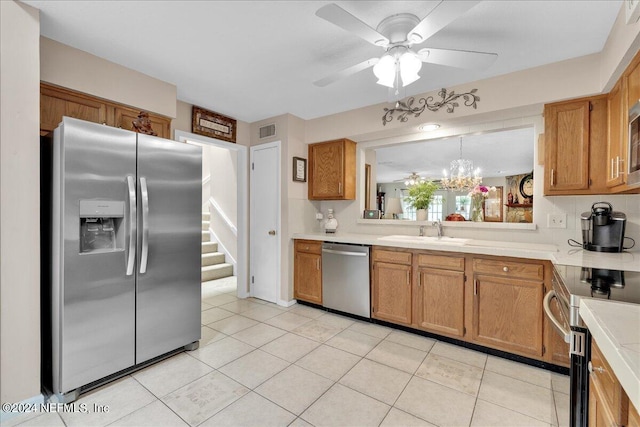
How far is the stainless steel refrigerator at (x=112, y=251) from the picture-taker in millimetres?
1839

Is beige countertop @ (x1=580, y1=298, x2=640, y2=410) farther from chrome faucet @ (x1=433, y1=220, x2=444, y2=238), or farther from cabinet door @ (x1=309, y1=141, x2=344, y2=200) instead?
cabinet door @ (x1=309, y1=141, x2=344, y2=200)

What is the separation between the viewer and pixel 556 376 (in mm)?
2158

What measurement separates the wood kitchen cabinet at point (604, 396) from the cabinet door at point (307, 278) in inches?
105

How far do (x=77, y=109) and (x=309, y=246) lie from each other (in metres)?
2.53

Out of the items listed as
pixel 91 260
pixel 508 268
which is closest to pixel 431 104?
pixel 508 268

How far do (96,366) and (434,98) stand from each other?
11.6ft

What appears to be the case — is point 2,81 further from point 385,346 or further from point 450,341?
point 450,341

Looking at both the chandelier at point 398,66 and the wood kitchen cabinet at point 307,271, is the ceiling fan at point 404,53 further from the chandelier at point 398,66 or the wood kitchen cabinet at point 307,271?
the wood kitchen cabinet at point 307,271

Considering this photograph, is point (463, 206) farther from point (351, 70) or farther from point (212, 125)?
point (212, 125)

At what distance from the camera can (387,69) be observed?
1846mm

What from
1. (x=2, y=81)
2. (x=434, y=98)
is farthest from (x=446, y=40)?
(x=2, y=81)

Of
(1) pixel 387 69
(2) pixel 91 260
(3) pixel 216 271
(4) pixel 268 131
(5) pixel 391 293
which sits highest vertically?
(4) pixel 268 131

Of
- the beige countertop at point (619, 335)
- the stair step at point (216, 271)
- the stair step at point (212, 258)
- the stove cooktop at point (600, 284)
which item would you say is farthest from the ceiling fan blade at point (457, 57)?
the stair step at point (212, 258)

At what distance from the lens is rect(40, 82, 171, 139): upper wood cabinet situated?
2.15 metres
